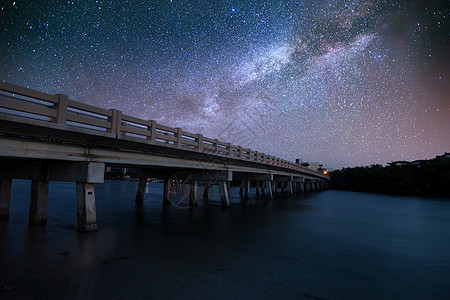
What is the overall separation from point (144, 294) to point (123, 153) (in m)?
8.77

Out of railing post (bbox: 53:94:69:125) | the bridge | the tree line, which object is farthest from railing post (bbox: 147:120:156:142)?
the tree line

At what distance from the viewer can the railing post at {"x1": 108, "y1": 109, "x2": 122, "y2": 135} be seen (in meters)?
12.0

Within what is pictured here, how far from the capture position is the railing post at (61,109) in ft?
32.3

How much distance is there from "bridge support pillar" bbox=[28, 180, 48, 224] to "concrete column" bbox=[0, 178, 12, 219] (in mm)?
1820

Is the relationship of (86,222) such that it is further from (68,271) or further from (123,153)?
(68,271)

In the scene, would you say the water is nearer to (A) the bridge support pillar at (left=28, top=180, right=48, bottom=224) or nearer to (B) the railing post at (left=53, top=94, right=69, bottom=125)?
(A) the bridge support pillar at (left=28, top=180, right=48, bottom=224)

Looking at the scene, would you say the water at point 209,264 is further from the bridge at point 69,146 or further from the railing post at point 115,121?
the railing post at point 115,121

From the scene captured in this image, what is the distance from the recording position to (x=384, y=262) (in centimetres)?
1009

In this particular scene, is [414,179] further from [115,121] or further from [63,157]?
[63,157]

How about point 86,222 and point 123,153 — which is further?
point 123,153

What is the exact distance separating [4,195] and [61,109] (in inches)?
328

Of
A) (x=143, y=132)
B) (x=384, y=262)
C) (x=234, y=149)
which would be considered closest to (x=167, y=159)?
(x=143, y=132)

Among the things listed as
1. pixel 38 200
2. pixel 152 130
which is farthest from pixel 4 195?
pixel 152 130

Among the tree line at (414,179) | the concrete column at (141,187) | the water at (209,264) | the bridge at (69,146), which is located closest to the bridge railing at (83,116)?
the bridge at (69,146)
